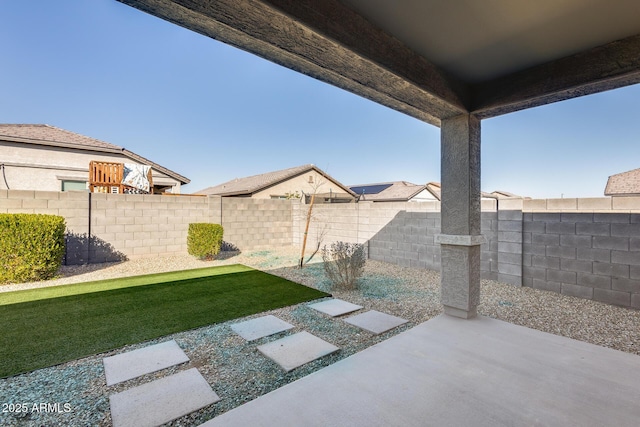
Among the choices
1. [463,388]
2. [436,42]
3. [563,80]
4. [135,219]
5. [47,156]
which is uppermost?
[47,156]

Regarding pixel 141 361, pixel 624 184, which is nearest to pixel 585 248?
pixel 141 361

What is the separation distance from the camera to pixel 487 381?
2010 millimetres

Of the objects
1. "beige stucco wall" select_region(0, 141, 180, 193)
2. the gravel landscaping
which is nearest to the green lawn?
the gravel landscaping

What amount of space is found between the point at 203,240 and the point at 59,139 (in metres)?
7.77

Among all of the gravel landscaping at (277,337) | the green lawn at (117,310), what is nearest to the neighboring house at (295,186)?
the green lawn at (117,310)

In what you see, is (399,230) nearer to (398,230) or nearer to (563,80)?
(398,230)

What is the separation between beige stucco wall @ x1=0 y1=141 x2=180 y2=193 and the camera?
30.4 feet

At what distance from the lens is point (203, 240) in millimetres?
7383

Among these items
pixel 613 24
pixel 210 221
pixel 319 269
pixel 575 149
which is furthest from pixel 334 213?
pixel 575 149

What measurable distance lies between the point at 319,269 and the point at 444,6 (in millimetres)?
5402

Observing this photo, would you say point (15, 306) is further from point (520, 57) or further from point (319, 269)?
point (520, 57)

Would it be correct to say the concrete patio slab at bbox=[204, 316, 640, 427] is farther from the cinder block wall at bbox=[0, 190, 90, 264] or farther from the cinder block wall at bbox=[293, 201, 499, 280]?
the cinder block wall at bbox=[0, 190, 90, 264]

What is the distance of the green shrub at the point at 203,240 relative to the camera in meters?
7.40

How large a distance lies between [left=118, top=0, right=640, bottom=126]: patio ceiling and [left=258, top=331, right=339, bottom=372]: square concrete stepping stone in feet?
7.55
